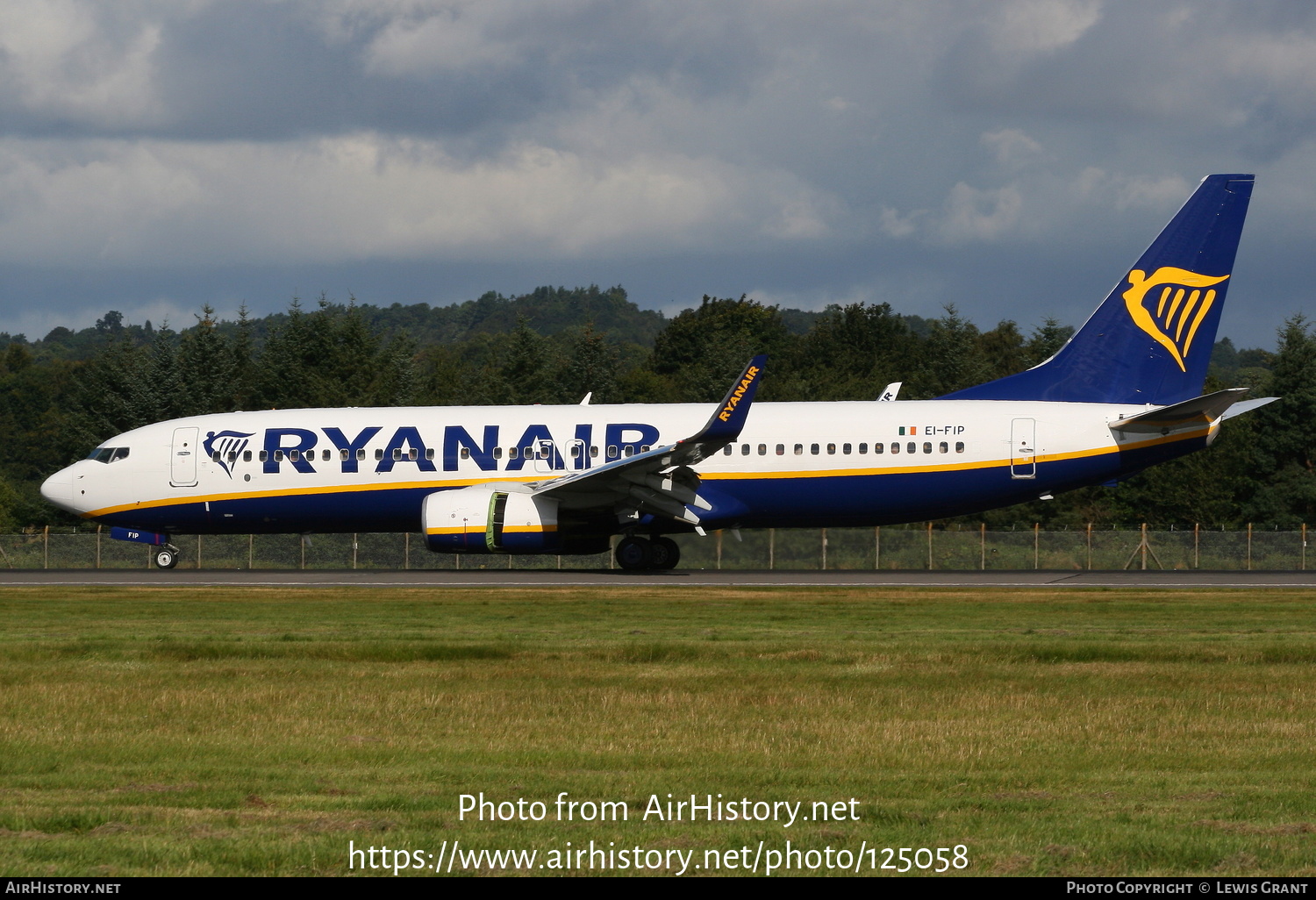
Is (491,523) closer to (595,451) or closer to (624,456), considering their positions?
(595,451)

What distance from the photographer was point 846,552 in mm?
Answer: 39125

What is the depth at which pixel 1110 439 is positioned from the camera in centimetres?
3044

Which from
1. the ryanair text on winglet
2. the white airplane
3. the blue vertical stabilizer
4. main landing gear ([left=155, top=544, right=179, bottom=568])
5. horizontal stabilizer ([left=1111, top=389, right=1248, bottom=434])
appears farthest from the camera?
main landing gear ([left=155, top=544, right=179, bottom=568])

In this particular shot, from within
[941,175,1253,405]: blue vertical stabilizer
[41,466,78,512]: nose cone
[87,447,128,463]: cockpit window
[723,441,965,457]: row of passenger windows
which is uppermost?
[941,175,1253,405]: blue vertical stabilizer

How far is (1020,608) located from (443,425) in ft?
46.2

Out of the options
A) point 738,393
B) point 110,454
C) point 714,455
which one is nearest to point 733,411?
point 738,393

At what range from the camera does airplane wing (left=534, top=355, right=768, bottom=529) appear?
27.8 meters

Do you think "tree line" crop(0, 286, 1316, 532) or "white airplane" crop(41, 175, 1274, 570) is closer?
"white airplane" crop(41, 175, 1274, 570)

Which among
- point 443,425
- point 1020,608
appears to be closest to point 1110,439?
point 1020,608

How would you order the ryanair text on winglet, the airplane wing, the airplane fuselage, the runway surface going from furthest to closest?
the airplane fuselage → the runway surface → the airplane wing → the ryanair text on winglet

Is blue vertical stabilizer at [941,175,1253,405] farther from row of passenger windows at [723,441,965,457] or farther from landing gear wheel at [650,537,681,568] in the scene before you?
landing gear wheel at [650,537,681,568]

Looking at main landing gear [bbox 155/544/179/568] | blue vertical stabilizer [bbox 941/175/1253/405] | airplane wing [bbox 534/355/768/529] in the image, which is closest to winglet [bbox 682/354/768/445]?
airplane wing [bbox 534/355/768/529]

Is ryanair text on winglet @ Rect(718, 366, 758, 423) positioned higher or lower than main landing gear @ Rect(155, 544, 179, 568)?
higher
